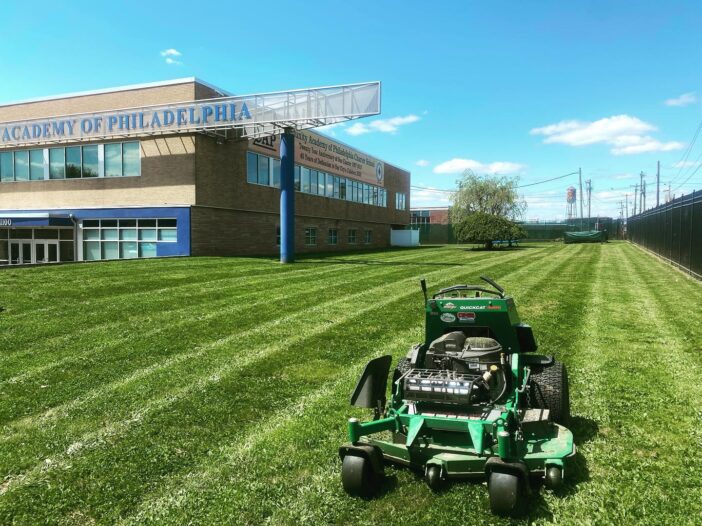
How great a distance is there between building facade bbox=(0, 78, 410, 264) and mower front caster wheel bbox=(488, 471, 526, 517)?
2285cm

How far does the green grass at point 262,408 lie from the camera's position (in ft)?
11.2

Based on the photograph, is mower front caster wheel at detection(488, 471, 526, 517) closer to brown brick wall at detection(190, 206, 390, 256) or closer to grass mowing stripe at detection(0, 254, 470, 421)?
grass mowing stripe at detection(0, 254, 470, 421)

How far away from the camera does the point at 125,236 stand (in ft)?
84.5

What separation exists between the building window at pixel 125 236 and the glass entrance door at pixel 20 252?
4.51m

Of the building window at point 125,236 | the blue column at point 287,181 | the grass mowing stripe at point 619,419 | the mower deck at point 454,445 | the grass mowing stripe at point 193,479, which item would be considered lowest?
the grass mowing stripe at point 193,479

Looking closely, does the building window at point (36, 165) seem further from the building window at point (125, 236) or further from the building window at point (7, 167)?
the building window at point (125, 236)

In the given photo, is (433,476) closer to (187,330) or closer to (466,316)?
(466,316)

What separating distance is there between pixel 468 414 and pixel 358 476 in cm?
91

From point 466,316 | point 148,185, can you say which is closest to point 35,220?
point 148,185

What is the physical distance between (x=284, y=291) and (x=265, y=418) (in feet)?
27.2

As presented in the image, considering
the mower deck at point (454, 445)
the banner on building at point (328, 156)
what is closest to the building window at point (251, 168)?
the banner on building at point (328, 156)

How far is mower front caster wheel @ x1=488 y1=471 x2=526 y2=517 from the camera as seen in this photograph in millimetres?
3113

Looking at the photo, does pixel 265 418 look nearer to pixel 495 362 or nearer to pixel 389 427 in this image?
pixel 389 427

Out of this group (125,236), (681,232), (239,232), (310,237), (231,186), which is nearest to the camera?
(681,232)
